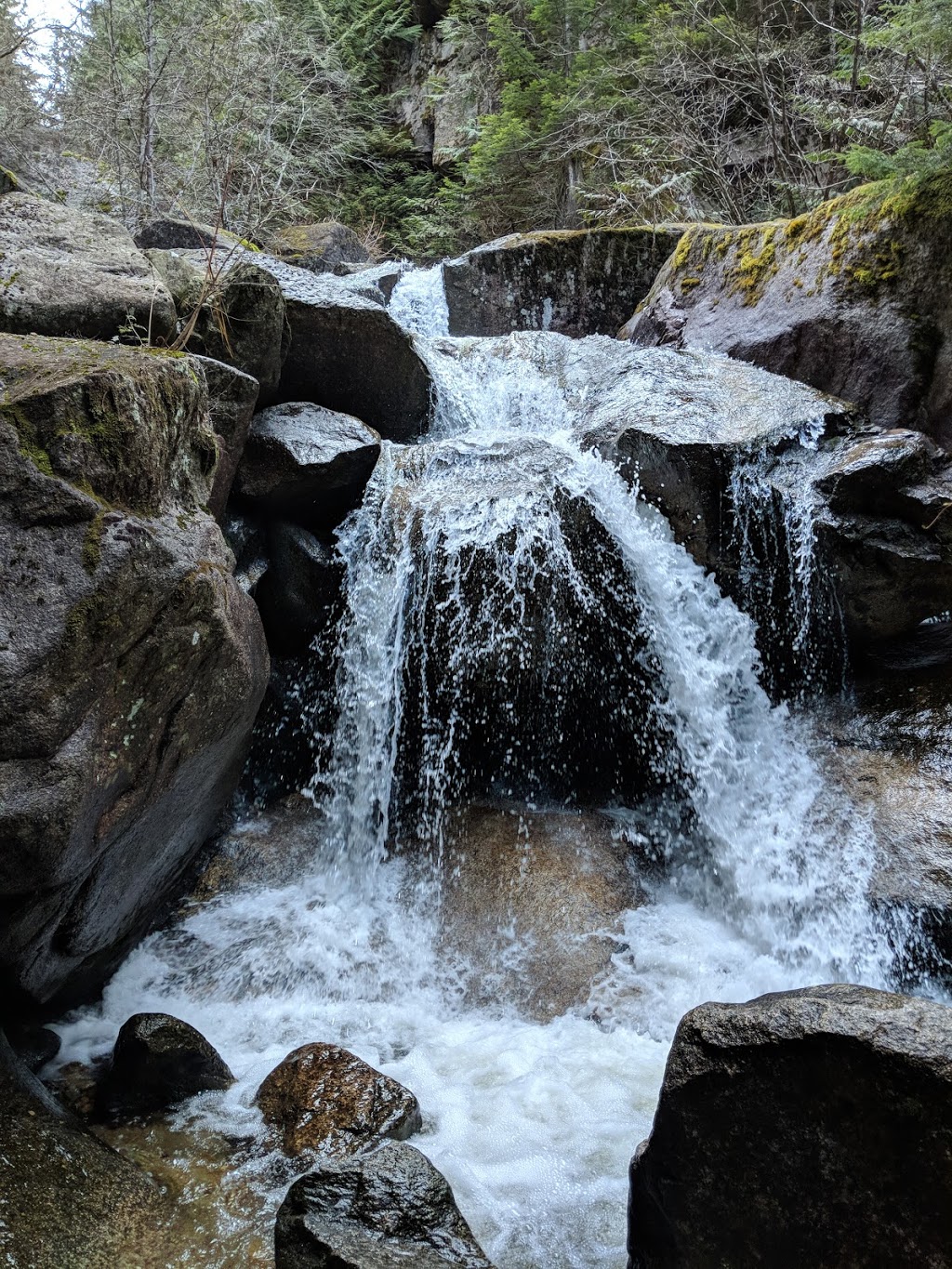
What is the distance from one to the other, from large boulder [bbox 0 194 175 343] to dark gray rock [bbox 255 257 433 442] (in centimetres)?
148

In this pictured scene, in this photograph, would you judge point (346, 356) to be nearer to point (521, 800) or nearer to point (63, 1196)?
point (521, 800)

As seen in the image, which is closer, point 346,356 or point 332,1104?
point 332,1104

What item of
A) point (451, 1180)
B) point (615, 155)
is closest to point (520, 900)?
point (451, 1180)

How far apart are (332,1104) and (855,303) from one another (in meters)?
7.05

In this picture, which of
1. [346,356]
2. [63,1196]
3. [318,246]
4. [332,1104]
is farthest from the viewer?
[318,246]

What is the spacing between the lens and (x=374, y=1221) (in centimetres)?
240

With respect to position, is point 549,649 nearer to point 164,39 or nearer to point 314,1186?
point 314,1186

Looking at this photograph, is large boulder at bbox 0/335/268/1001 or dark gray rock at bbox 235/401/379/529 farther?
dark gray rock at bbox 235/401/379/529

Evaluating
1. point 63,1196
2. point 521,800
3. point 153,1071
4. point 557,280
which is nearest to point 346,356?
point 521,800

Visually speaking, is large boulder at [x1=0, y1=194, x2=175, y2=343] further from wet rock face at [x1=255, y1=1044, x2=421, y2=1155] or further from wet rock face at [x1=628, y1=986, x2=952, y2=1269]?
wet rock face at [x1=628, y1=986, x2=952, y2=1269]

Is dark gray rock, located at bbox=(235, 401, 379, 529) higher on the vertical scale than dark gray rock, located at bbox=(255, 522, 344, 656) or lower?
higher

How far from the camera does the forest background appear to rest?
9820 millimetres

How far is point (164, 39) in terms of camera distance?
12.0 m

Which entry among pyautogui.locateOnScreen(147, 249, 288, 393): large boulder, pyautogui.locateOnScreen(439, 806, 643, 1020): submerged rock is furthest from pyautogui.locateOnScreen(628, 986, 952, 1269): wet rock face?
pyautogui.locateOnScreen(147, 249, 288, 393): large boulder
